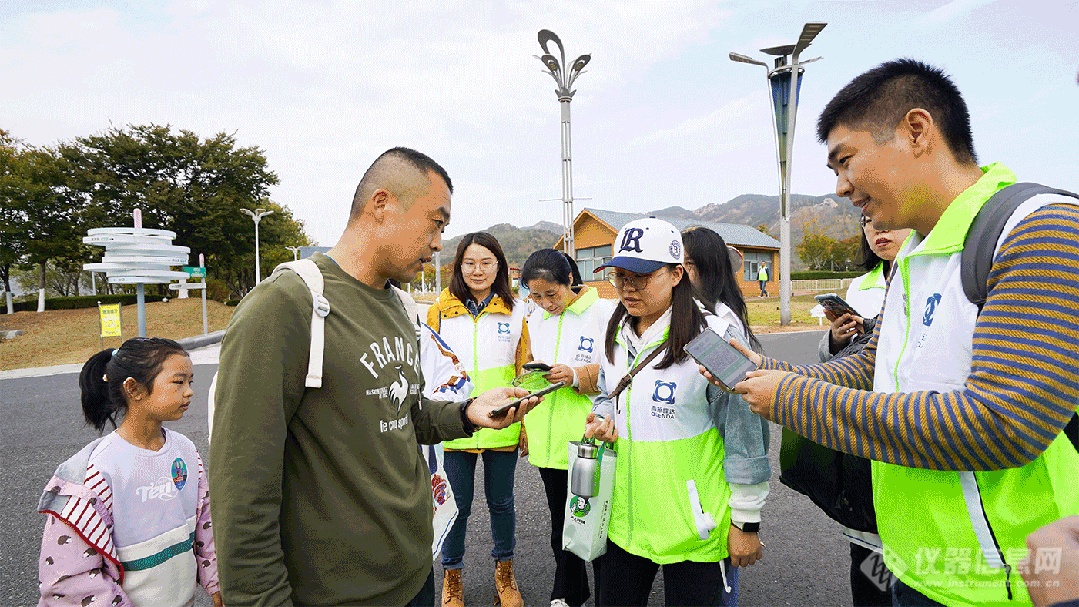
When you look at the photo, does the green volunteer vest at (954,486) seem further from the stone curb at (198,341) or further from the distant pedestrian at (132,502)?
the stone curb at (198,341)

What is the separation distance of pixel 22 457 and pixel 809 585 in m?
7.94

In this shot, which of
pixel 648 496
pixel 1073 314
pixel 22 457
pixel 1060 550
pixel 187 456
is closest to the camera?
pixel 1060 550

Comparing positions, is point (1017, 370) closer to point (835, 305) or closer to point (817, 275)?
point (835, 305)

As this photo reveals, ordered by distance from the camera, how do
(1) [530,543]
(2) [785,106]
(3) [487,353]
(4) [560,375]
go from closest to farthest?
(4) [560,375], (3) [487,353], (1) [530,543], (2) [785,106]

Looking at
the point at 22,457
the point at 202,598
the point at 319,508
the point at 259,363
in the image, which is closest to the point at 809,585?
the point at 319,508

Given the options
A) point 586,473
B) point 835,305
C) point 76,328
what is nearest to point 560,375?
point 586,473

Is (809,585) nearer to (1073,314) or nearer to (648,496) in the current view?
(648,496)

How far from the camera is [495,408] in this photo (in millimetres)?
2232

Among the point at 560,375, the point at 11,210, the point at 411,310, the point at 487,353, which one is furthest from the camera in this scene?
the point at 11,210

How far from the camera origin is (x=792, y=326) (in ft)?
63.9

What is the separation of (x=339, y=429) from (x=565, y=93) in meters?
18.3

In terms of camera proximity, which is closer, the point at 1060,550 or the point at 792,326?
the point at 1060,550

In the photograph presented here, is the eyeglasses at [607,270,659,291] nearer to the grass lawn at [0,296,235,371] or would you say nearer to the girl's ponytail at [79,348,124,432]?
the girl's ponytail at [79,348,124,432]

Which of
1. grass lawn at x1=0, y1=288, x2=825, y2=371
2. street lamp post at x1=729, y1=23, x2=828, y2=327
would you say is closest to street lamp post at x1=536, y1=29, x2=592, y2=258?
street lamp post at x1=729, y1=23, x2=828, y2=327
